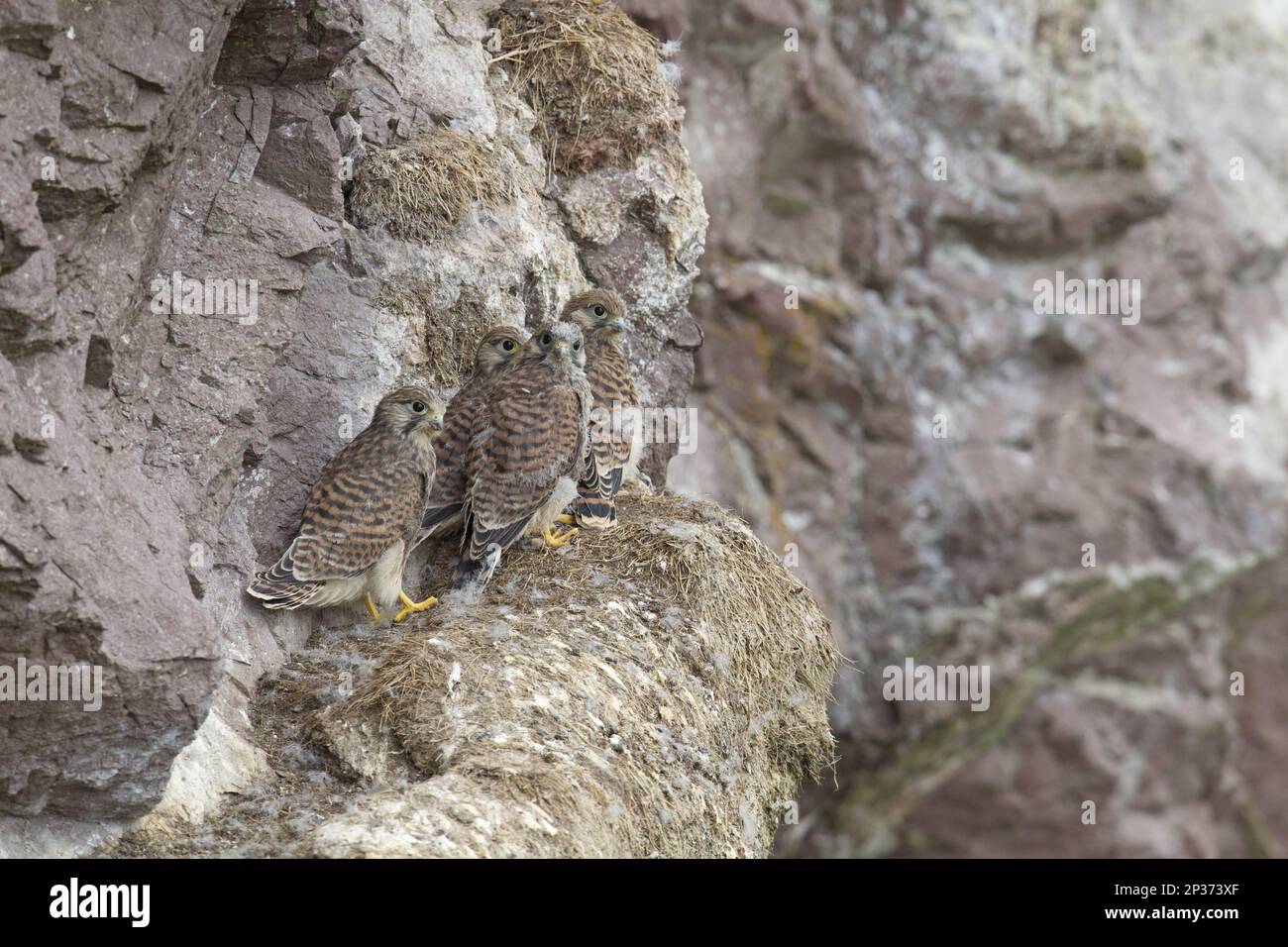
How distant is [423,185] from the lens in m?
6.33

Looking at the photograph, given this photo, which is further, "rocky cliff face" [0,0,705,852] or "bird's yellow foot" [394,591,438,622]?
"bird's yellow foot" [394,591,438,622]

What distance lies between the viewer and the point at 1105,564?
13.1 metres

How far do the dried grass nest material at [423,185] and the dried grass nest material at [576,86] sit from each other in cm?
94

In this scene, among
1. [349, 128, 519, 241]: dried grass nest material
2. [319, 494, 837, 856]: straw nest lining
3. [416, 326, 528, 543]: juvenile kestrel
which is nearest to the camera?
A: [319, 494, 837, 856]: straw nest lining

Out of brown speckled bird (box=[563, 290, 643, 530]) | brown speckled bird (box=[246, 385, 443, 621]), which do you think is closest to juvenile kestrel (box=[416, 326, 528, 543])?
brown speckled bird (box=[246, 385, 443, 621])

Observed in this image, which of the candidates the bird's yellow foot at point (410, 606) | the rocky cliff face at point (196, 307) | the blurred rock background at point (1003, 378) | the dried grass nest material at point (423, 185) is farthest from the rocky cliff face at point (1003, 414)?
the bird's yellow foot at point (410, 606)

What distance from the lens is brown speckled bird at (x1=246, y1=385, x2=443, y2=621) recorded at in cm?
535

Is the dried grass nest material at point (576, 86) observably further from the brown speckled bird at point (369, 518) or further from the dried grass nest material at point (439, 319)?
the brown speckled bird at point (369, 518)

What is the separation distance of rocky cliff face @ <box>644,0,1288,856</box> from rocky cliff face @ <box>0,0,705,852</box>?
17.0 feet

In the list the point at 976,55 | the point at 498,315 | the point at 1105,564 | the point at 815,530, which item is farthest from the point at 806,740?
the point at 976,55

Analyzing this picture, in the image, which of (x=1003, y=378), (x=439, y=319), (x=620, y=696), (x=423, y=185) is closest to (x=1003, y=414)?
(x=1003, y=378)

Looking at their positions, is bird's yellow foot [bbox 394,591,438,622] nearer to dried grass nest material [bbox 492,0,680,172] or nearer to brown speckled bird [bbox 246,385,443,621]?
brown speckled bird [bbox 246,385,443,621]

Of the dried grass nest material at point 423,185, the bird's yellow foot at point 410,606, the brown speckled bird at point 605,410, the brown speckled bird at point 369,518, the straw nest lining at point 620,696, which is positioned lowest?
the straw nest lining at point 620,696

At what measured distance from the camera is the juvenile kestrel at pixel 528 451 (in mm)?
5965
